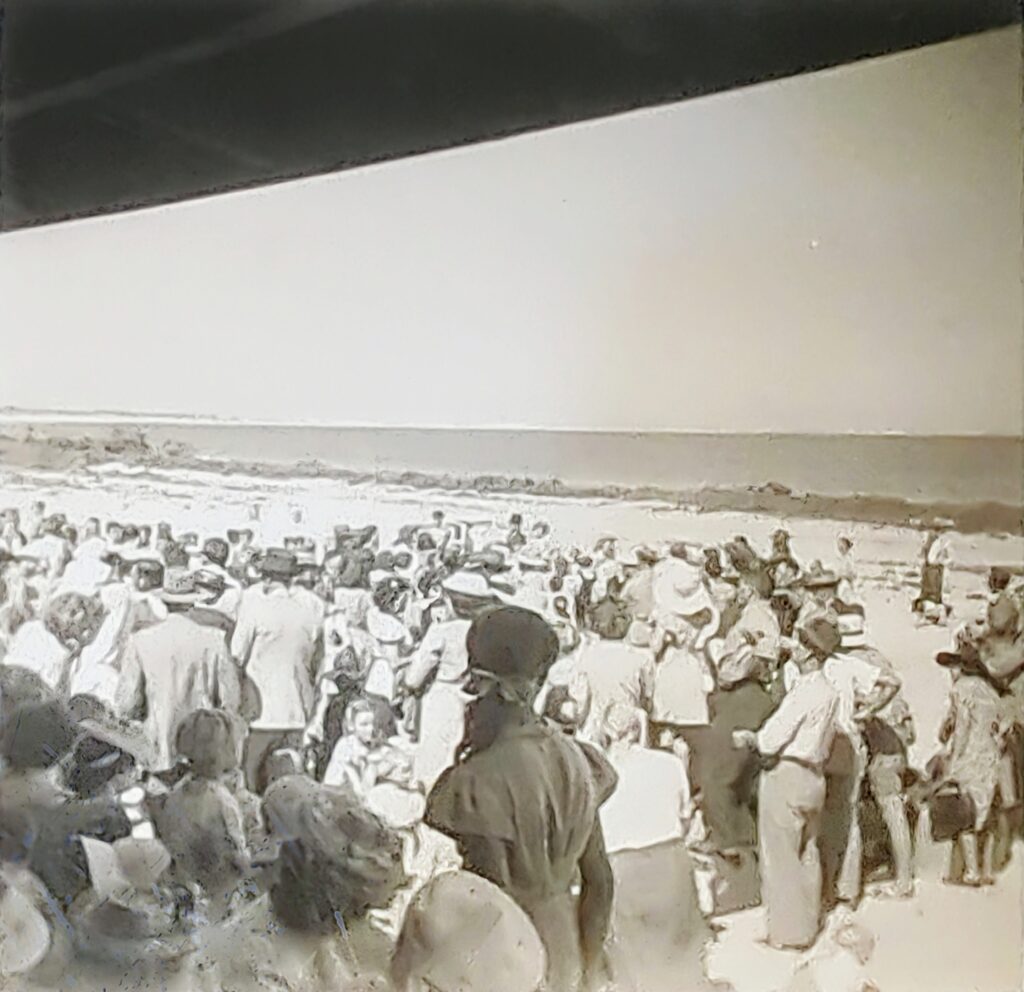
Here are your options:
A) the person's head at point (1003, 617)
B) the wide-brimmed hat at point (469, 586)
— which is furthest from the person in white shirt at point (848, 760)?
the wide-brimmed hat at point (469, 586)

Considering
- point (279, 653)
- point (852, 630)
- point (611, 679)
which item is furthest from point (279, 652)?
point (852, 630)

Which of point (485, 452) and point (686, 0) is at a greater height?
point (686, 0)

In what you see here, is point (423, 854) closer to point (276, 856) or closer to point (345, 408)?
point (276, 856)

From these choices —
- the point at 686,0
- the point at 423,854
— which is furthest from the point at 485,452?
the point at 686,0

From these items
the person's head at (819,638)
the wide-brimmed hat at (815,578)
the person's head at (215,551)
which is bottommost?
the person's head at (819,638)

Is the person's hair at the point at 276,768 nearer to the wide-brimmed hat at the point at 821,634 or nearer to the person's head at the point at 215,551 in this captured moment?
the person's head at the point at 215,551

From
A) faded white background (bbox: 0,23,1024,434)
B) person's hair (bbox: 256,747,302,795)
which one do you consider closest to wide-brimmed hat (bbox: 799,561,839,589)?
faded white background (bbox: 0,23,1024,434)
